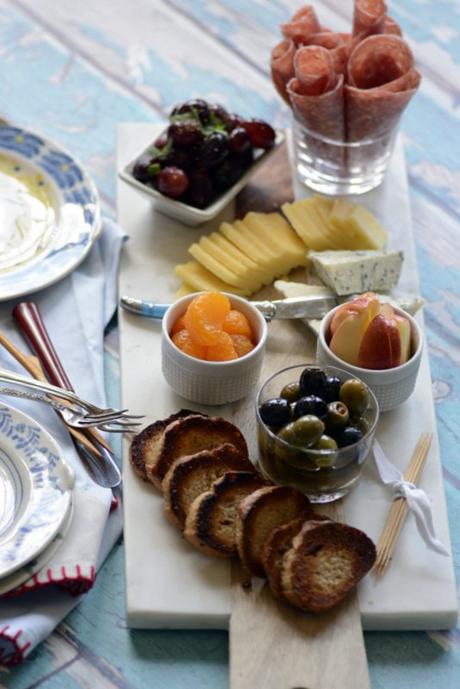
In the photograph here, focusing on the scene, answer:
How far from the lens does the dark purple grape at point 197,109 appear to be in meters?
2.51

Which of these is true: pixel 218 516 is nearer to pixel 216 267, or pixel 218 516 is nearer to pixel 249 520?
pixel 249 520

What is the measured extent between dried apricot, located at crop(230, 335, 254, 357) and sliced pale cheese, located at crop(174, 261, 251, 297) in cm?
26

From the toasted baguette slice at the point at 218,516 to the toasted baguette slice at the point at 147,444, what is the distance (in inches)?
6.2

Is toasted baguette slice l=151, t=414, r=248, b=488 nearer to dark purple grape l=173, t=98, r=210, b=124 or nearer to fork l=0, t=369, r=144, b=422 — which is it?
fork l=0, t=369, r=144, b=422

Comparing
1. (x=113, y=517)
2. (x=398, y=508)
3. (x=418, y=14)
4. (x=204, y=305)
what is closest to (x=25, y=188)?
(x=204, y=305)

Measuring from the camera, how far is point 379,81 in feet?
8.14

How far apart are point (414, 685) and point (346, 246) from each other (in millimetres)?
1014

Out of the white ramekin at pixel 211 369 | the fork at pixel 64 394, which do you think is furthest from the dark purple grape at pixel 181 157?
the fork at pixel 64 394

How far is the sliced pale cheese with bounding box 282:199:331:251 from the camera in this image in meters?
2.44

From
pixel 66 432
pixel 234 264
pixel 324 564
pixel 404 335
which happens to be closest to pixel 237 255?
pixel 234 264

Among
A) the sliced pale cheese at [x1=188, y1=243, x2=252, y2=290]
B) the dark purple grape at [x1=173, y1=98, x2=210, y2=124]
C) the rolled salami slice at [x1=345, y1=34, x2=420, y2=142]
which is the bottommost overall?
the sliced pale cheese at [x1=188, y1=243, x2=252, y2=290]

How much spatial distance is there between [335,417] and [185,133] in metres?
0.84

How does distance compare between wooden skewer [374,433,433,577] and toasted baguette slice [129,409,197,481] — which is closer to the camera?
wooden skewer [374,433,433,577]

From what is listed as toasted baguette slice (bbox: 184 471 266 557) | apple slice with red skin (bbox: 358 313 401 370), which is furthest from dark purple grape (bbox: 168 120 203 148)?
toasted baguette slice (bbox: 184 471 266 557)
